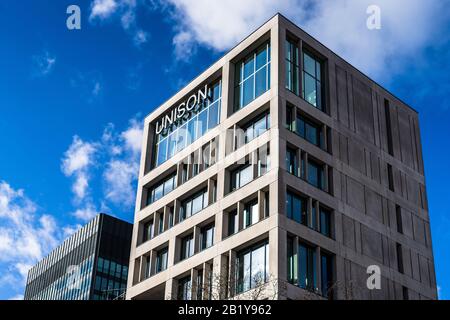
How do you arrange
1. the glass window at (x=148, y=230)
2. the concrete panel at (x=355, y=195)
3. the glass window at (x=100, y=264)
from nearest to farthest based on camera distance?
the concrete panel at (x=355, y=195)
the glass window at (x=148, y=230)
the glass window at (x=100, y=264)

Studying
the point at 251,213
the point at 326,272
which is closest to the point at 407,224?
the point at 326,272

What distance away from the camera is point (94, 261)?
404 feet

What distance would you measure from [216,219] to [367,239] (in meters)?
12.4

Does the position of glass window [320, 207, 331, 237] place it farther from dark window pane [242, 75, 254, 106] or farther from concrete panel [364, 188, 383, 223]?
dark window pane [242, 75, 254, 106]

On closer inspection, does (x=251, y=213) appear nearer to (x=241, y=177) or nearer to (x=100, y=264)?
(x=241, y=177)

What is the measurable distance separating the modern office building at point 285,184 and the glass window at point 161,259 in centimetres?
15

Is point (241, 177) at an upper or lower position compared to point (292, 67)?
lower

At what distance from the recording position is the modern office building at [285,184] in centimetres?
5347

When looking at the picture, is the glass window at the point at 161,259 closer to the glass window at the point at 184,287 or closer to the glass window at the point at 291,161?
the glass window at the point at 184,287

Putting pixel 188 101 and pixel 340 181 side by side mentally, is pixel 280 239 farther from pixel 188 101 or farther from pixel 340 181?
pixel 188 101

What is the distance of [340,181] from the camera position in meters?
58.7

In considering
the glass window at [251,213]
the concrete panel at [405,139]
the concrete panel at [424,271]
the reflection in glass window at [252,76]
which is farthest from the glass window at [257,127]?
the concrete panel at [424,271]

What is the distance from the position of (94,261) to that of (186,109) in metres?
61.2
